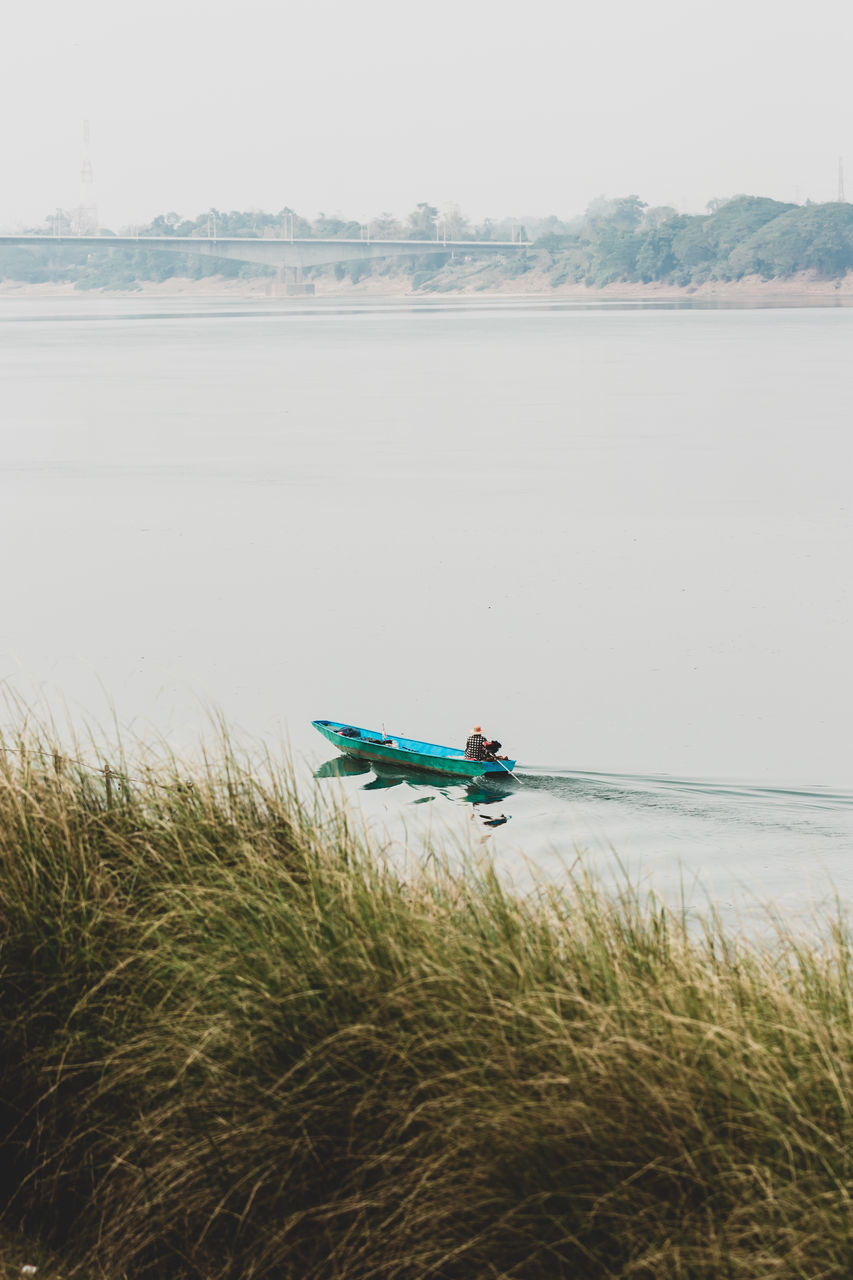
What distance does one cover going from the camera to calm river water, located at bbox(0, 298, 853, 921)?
1606 centimetres

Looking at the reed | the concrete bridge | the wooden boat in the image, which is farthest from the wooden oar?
the concrete bridge

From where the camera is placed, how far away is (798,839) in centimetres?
1502

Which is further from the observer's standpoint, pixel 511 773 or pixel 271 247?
pixel 271 247

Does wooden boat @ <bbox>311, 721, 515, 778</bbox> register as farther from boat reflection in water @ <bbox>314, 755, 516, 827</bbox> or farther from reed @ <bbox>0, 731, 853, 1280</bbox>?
reed @ <bbox>0, 731, 853, 1280</bbox>

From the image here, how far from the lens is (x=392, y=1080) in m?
5.69

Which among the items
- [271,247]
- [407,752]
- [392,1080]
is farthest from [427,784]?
[271,247]

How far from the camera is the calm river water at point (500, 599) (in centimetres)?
1606

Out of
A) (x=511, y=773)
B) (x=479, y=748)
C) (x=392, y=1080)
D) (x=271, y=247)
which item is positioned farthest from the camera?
(x=271, y=247)

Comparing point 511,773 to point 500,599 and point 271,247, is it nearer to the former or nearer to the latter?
point 500,599

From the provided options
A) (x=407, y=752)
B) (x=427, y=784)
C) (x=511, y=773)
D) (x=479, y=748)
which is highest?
(x=479, y=748)

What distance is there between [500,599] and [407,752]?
8.15 meters

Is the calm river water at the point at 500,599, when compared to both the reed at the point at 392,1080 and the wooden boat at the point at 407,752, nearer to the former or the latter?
the wooden boat at the point at 407,752

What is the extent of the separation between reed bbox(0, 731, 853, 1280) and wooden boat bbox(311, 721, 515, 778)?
9.08 meters

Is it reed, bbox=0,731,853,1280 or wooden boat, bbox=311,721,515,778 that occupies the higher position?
reed, bbox=0,731,853,1280
